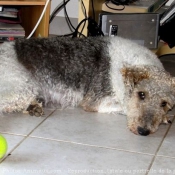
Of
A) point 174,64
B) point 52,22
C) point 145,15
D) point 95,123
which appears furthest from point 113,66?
point 52,22

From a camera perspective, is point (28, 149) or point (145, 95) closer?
point (28, 149)

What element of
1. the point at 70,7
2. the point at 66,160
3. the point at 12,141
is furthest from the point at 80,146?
the point at 70,7

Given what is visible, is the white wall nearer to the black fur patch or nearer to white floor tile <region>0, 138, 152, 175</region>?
the black fur patch

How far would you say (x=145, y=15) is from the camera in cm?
388

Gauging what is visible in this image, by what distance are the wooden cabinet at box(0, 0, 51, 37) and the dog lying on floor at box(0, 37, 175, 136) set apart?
0.59 metres

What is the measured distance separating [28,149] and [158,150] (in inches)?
26.7

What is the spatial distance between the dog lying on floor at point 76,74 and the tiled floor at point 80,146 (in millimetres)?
77

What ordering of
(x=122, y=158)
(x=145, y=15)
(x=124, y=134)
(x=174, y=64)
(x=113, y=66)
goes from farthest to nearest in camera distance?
(x=174, y=64) < (x=145, y=15) < (x=113, y=66) < (x=124, y=134) < (x=122, y=158)

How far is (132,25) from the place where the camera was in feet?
12.8

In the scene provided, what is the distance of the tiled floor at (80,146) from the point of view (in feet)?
7.35

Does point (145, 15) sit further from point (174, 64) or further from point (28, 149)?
point (28, 149)

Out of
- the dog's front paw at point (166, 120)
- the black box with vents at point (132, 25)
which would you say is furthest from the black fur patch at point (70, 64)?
the black box with vents at point (132, 25)

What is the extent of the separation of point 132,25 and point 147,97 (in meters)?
1.31

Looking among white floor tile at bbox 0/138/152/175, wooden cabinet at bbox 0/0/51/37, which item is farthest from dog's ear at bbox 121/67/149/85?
wooden cabinet at bbox 0/0/51/37
